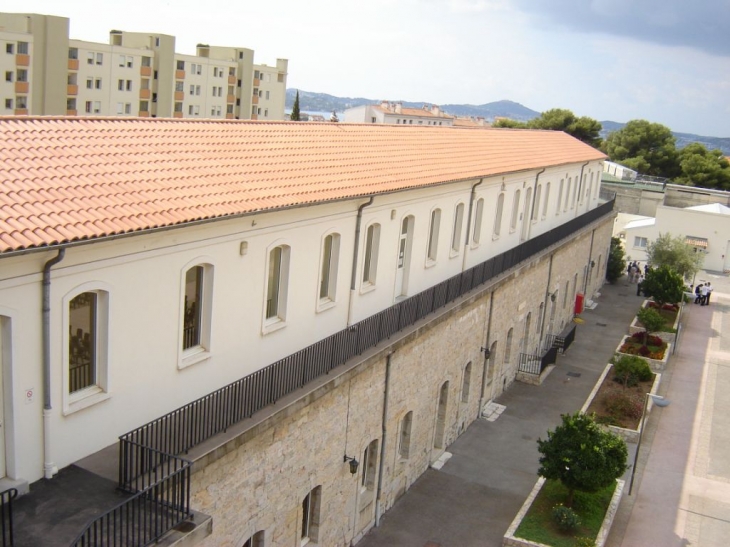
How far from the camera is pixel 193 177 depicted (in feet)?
38.6

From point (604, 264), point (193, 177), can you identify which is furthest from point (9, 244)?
point (604, 264)

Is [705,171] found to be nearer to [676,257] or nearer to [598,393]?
[676,257]

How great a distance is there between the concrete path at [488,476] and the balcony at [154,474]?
506 centimetres

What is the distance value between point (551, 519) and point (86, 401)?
11.5 metres

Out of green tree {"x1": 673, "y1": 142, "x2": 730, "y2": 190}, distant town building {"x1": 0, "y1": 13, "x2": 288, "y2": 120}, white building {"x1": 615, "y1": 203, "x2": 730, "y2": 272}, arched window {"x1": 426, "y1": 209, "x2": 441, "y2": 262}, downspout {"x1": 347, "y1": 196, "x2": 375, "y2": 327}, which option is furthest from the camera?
green tree {"x1": 673, "y1": 142, "x2": 730, "y2": 190}

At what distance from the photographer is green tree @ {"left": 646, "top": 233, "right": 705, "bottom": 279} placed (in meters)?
40.8

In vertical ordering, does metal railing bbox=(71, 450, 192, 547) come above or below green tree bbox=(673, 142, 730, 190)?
below

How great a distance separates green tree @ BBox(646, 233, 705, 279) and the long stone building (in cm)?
2266

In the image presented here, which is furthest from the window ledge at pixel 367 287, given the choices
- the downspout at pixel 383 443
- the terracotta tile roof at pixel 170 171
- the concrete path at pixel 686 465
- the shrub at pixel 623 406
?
the shrub at pixel 623 406

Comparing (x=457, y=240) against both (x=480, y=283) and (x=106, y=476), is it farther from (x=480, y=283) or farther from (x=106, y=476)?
(x=106, y=476)

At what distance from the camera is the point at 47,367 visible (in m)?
8.84

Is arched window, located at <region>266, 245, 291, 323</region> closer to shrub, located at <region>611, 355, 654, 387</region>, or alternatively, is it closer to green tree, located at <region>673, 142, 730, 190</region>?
shrub, located at <region>611, 355, 654, 387</region>

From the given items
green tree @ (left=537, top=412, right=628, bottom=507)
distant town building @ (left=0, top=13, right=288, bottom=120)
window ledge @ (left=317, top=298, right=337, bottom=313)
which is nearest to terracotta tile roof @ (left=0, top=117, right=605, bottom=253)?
window ledge @ (left=317, top=298, right=337, bottom=313)

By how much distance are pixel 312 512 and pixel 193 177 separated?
6.65 m
